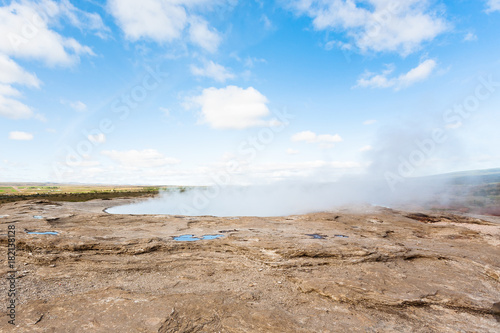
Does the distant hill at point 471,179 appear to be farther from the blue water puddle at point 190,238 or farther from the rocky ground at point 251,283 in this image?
the blue water puddle at point 190,238

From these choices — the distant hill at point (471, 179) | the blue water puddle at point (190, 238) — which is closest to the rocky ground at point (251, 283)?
the blue water puddle at point (190, 238)

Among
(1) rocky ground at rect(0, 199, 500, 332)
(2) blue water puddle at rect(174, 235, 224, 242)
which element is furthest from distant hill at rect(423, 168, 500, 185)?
(2) blue water puddle at rect(174, 235, 224, 242)

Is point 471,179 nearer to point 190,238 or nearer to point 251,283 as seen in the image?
point 190,238

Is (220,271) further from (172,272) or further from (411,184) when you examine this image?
(411,184)

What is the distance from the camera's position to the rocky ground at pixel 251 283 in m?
6.00

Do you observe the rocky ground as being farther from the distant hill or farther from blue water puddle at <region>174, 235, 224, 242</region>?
the distant hill

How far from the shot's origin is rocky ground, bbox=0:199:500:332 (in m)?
6.00

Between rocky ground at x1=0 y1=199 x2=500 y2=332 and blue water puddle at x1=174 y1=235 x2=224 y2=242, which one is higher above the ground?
blue water puddle at x1=174 y1=235 x2=224 y2=242

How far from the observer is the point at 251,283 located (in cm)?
823

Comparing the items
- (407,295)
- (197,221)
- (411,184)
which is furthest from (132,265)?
(411,184)

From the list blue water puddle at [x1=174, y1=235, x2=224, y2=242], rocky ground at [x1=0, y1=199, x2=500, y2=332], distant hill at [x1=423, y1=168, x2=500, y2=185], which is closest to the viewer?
rocky ground at [x1=0, y1=199, x2=500, y2=332]

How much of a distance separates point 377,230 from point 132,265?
15.0 m

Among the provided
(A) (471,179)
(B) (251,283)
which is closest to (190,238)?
(B) (251,283)

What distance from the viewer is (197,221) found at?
59.2 feet
